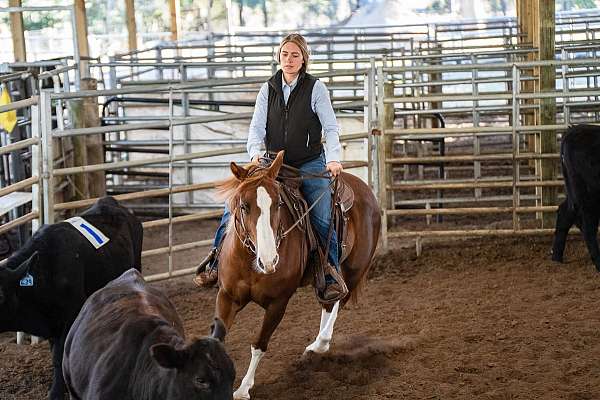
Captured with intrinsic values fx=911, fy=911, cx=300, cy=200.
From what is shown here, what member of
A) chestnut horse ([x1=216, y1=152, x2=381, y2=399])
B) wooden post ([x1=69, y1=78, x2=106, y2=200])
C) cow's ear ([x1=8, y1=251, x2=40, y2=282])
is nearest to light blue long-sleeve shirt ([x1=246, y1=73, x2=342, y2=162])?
chestnut horse ([x1=216, y1=152, x2=381, y2=399])

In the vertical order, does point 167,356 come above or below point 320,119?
below

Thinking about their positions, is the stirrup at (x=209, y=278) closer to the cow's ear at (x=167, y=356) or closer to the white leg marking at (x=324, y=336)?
the white leg marking at (x=324, y=336)

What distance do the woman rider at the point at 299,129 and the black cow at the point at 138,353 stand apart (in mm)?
1462

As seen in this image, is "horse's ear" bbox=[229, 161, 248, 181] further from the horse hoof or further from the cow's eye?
the cow's eye

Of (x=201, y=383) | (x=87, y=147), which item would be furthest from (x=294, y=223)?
(x=87, y=147)

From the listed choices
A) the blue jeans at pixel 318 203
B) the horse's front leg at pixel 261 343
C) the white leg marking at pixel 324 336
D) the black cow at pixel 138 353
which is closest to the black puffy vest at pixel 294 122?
the blue jeans at pixel 318 203

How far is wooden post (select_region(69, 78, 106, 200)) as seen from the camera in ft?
31.3

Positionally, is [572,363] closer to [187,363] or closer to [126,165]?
[187,363]

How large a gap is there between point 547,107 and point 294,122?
484 cm

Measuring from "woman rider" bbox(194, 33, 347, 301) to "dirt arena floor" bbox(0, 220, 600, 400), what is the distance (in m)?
0.65

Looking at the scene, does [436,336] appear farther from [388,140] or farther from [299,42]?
[388,140]

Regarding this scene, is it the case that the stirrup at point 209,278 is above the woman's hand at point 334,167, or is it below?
below

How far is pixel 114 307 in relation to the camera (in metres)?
4.34

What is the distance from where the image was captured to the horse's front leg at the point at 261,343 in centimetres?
552
